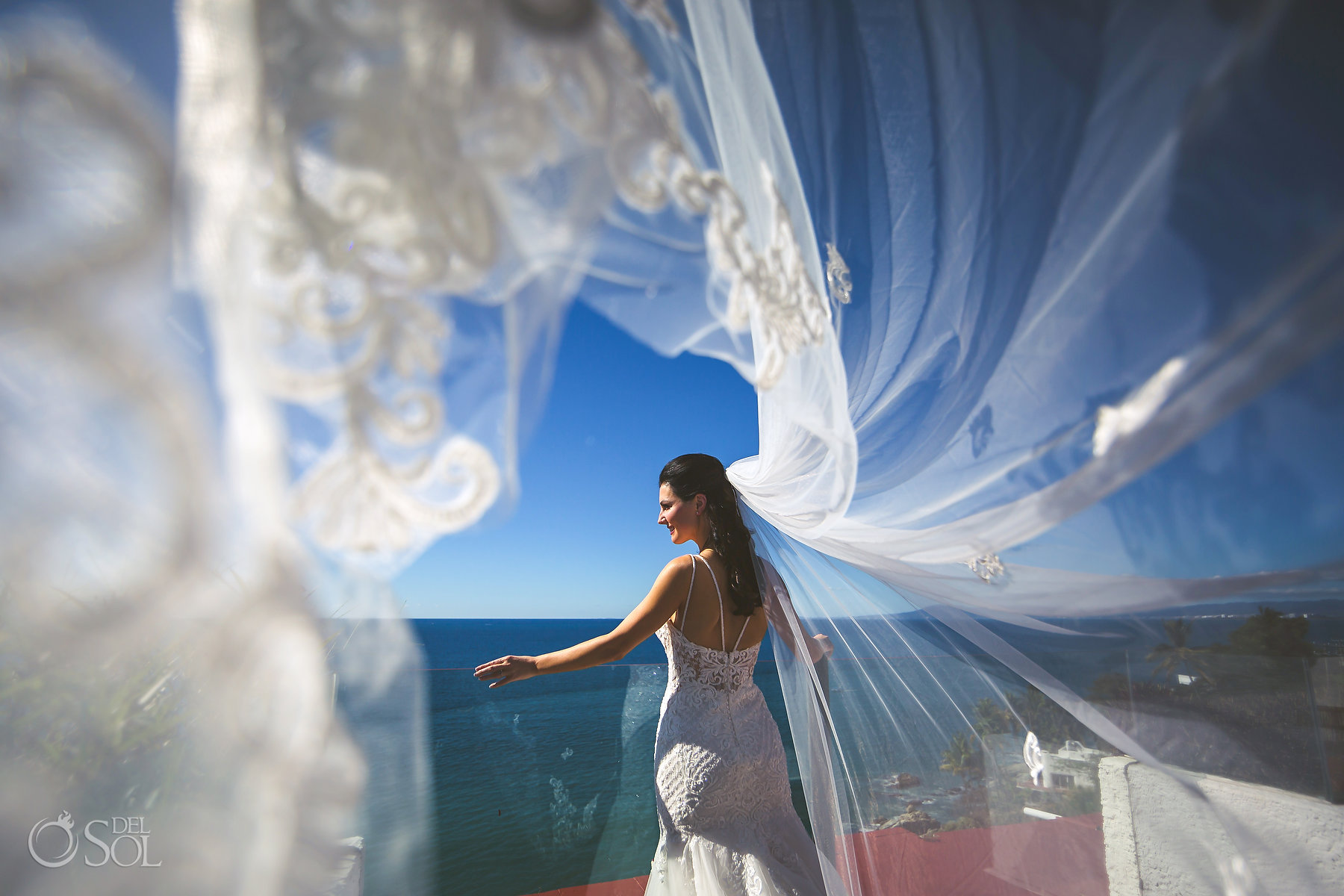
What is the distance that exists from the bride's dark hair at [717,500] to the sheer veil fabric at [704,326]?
77cm

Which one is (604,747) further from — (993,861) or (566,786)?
(993,861)

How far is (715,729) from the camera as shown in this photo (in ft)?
5.81

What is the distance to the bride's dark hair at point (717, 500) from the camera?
6.72 ft

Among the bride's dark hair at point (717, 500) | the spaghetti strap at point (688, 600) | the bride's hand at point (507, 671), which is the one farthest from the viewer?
the bride's dark hair at point (717, 500)

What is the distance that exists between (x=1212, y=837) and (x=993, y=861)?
21.4 inches

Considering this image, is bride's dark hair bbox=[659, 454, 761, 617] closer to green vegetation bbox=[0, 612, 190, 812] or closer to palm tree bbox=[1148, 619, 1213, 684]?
palm tree bbox=[1148, 619, 1213, 684]

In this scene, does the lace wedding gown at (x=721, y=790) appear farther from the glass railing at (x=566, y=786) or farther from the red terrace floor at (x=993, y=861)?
the glass railing at (x=566, y=786)

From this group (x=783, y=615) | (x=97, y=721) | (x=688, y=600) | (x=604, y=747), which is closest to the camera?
(x=97, y=721)

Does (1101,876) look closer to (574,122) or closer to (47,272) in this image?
(574,122)

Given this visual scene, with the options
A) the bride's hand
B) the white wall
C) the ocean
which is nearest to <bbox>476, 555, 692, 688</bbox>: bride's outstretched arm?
the bride's hand

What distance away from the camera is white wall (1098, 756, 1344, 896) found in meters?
0.89

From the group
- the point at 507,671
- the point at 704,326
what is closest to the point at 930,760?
the point at 507,671

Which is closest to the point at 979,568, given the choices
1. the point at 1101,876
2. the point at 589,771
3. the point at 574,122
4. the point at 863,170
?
the point at 1101,876

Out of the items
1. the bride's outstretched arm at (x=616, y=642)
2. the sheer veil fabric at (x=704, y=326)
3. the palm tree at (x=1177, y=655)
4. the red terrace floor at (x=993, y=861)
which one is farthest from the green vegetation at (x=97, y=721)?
the red terrace floor at (x=993, y=861)
